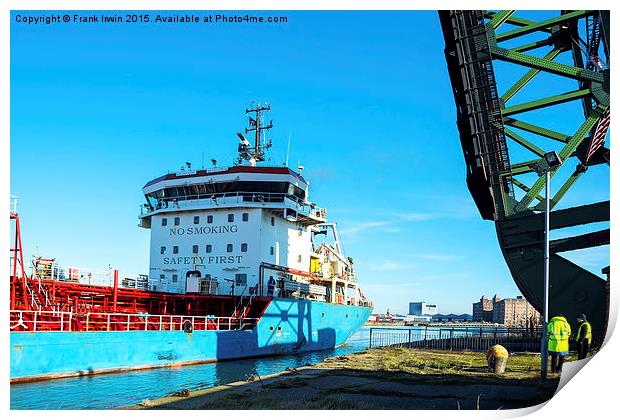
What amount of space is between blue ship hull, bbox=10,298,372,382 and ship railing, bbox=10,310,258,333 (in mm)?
374

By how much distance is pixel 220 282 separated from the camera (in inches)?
999

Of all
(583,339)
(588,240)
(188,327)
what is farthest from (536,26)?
(188,327)

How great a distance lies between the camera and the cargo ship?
728 inches

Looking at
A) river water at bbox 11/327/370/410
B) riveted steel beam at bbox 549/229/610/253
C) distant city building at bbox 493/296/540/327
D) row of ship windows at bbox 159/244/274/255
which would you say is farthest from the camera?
distant city building at bbox 493/296/540/327

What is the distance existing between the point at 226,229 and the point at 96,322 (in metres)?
9.57

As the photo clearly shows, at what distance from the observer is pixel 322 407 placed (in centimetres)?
956

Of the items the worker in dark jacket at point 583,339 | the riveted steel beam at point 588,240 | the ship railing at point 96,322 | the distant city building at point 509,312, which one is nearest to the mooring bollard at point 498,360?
the worker in dark jacket at point 583,339

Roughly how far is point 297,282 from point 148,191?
7.88 m

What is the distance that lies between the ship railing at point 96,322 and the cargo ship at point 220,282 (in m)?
0.06

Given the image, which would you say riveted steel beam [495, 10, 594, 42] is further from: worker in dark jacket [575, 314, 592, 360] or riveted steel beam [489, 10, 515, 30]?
worker in dark jacket [575, 314, 592, 360]

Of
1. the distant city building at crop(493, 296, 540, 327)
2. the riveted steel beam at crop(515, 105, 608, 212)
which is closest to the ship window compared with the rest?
the riveted steel beam at crop(515, 105, 608, 212)

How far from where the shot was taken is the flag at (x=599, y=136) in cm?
1467
